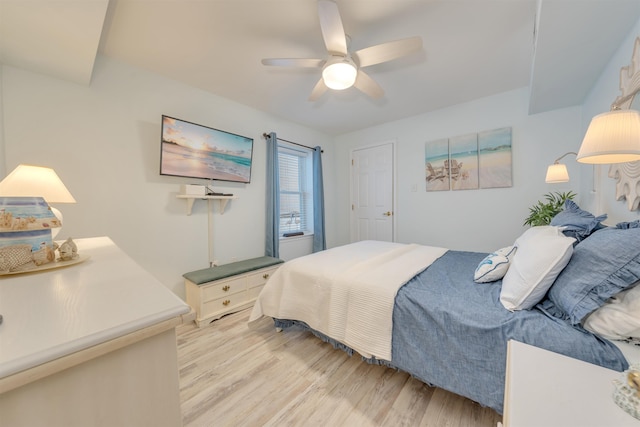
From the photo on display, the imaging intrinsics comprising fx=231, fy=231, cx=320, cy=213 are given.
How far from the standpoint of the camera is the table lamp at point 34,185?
3.59 ft

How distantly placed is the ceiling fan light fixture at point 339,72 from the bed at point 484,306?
141 cm

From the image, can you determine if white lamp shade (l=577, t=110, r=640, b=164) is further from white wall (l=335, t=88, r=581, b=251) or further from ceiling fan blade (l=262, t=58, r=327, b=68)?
white wall (l=335, t=88, r=581, b=251)

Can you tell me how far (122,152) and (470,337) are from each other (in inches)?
117

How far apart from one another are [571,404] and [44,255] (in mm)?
1718

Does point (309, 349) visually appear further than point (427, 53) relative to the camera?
No

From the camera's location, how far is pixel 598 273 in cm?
92

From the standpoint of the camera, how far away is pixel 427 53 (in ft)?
6.77

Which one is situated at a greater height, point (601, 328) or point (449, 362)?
point (601, 328)

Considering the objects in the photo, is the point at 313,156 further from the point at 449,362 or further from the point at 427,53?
the point at 449,362

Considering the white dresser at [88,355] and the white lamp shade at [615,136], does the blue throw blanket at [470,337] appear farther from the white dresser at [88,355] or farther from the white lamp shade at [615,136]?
the white dresser at [88,355]

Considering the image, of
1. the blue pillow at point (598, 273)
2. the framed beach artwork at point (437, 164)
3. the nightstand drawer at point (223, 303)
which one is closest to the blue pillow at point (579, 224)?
the blue pillow at point (598, 273)

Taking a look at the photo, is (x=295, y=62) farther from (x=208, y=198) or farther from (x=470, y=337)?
(x=470, y=337)

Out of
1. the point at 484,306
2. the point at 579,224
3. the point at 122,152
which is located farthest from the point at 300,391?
the point at 122,152

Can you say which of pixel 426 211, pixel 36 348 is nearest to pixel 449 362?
pixel 36 348
